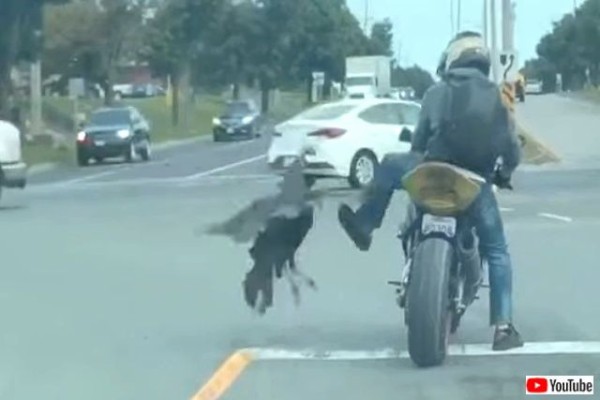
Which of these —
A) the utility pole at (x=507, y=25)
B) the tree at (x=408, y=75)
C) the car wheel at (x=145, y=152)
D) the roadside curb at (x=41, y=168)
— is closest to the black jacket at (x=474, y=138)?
the utility pole at (x=507, y=25)

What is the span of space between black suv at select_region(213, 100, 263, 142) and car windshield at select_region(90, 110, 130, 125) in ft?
48.6

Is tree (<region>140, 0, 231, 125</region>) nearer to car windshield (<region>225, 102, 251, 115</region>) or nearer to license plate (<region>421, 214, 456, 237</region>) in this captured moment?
car windshield (<region>225, 102, 251, 115</region>)

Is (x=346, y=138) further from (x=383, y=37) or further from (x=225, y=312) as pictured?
(x=383, y=37)

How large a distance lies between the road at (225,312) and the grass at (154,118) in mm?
28680

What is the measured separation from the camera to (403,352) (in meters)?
10.6

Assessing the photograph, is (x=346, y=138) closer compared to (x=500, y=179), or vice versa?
(x=500, y=179)

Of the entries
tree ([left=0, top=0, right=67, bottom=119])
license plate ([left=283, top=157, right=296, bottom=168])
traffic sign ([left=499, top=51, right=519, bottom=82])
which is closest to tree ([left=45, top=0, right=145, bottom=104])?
tree ([left=0, top=0, right=67, bottom=119])

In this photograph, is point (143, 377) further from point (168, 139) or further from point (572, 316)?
point (168, 139)

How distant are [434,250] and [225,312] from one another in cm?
346

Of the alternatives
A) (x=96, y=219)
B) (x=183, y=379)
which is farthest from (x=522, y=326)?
(x=96, y=219)

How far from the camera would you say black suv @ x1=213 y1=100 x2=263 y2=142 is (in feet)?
214

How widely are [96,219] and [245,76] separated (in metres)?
65.0

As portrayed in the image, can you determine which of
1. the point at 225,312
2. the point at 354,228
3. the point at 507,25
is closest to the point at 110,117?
the point at 507,25

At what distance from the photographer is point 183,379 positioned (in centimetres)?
1005
